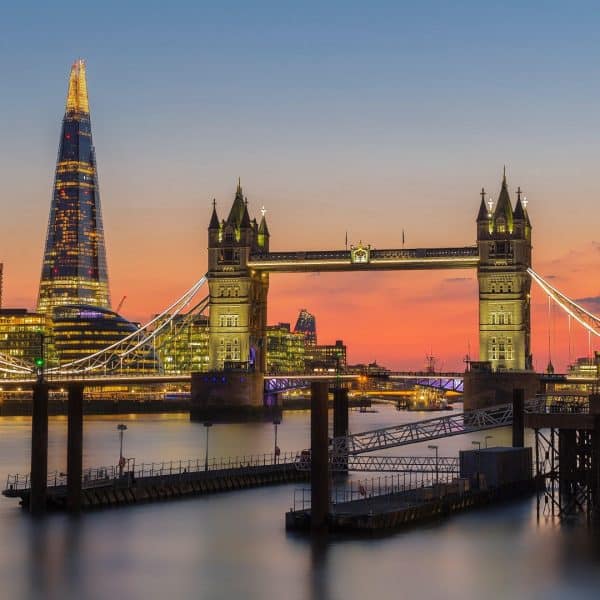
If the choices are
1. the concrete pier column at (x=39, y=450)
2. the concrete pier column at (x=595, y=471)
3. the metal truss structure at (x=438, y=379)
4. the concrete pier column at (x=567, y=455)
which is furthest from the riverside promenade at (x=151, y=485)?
the metal truss structure at (x=438, y=379)

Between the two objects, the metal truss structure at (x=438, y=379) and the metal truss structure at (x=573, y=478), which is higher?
the metal truss structure at (x=438, y=379)

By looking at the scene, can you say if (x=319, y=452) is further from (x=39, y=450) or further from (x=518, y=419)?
(x=518, y=419)

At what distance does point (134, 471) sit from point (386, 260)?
72761 mm

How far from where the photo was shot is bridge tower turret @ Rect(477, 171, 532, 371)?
135 metres

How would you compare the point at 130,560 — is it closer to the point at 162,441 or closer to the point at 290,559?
the point at 290,559

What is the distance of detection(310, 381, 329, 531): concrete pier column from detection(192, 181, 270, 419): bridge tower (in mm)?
92664

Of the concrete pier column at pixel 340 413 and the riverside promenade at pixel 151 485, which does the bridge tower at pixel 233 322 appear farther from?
the riverside promenade at pixel 151 485

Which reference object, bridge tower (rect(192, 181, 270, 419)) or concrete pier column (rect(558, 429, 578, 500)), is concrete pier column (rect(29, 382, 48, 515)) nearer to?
concrete pier column (rect(558, 429, 578, 500))

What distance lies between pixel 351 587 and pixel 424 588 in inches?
81.2

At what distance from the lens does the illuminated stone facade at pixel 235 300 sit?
5595 inches

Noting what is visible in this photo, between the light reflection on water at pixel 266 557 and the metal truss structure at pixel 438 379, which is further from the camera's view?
the metal truss structure at pixel 438 379

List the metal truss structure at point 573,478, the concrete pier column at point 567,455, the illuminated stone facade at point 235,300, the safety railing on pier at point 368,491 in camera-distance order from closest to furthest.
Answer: the concrete pier column at point 567,455, the metal truss structure at point 573,478, the safety railing on pier at point 368,491, the illuminated stone facade at point 235,300

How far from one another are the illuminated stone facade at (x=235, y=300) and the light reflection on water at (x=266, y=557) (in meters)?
84.8

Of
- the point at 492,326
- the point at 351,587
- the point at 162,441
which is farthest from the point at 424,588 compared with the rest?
the point at 492,326
